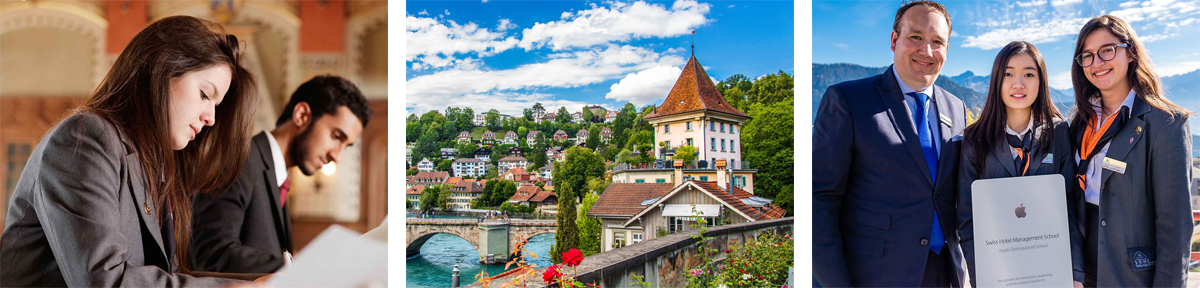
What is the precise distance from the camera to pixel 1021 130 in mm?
2629

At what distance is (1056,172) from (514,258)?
2.76 metres

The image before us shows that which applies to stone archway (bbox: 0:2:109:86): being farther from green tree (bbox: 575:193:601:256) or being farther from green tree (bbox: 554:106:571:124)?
green tree (bbox: 575:193:601:256)

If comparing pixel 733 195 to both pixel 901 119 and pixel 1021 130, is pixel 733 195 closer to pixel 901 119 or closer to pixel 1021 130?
pixel 901 119

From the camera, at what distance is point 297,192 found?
253cm

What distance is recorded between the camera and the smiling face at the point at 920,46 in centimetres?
254

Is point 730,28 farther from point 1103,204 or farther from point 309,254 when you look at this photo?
point 309,254

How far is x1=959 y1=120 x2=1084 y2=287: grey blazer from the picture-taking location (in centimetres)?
257

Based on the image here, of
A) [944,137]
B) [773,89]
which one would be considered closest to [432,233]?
[773,89]

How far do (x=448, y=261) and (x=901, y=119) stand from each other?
A: 2.48 metres

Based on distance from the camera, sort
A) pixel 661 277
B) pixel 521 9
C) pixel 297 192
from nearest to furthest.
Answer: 1. pixel 297 192
2. pixel 661 277
3. pixel 521 9

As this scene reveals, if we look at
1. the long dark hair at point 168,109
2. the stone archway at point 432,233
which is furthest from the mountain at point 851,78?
the long dark hair at point 168,109

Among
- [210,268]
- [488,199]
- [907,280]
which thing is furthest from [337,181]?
[907,280]

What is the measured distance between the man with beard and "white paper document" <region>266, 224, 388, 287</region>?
8 centimetres

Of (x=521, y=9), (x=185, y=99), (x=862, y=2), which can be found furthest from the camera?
(x=521, y=9)
